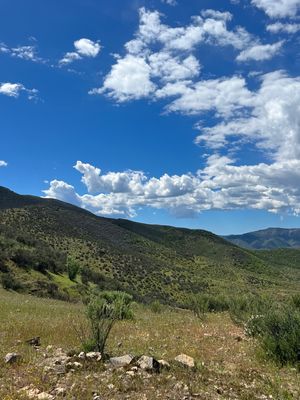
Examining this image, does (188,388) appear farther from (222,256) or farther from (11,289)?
(222,256)

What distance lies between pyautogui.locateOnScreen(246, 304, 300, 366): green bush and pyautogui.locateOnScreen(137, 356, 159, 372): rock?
3.40 m

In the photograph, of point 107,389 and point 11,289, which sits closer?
point 107,389

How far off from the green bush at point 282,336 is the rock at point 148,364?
3398 millimetres

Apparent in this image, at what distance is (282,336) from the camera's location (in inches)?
426

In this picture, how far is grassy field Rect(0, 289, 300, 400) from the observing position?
752cm

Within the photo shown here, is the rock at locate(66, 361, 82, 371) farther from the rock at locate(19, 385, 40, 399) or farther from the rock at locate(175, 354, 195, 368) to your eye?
the rock at locate(175, 354, 195, 368)

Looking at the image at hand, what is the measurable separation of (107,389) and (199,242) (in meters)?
173

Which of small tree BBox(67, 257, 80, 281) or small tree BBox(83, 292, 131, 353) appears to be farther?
small tree BBox(67, 257, 80, 281)

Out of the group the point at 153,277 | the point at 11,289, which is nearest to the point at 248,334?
the point at 11,289

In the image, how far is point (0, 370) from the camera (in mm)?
8500

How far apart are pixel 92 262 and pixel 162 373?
Answer: 65807 millimetres

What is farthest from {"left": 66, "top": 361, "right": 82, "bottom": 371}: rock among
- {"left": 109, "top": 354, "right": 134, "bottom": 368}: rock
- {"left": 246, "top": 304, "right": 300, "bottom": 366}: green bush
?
{"left": 246, "top": 304, "right": 300, "bottom": 366}: green bush

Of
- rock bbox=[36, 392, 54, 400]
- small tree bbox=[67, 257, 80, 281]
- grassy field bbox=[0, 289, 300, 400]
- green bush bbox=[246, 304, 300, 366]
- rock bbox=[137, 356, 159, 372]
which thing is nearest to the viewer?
rock bbox=[36, 392, 54, 400]

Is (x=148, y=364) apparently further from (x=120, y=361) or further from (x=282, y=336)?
(x=282, y=336)
